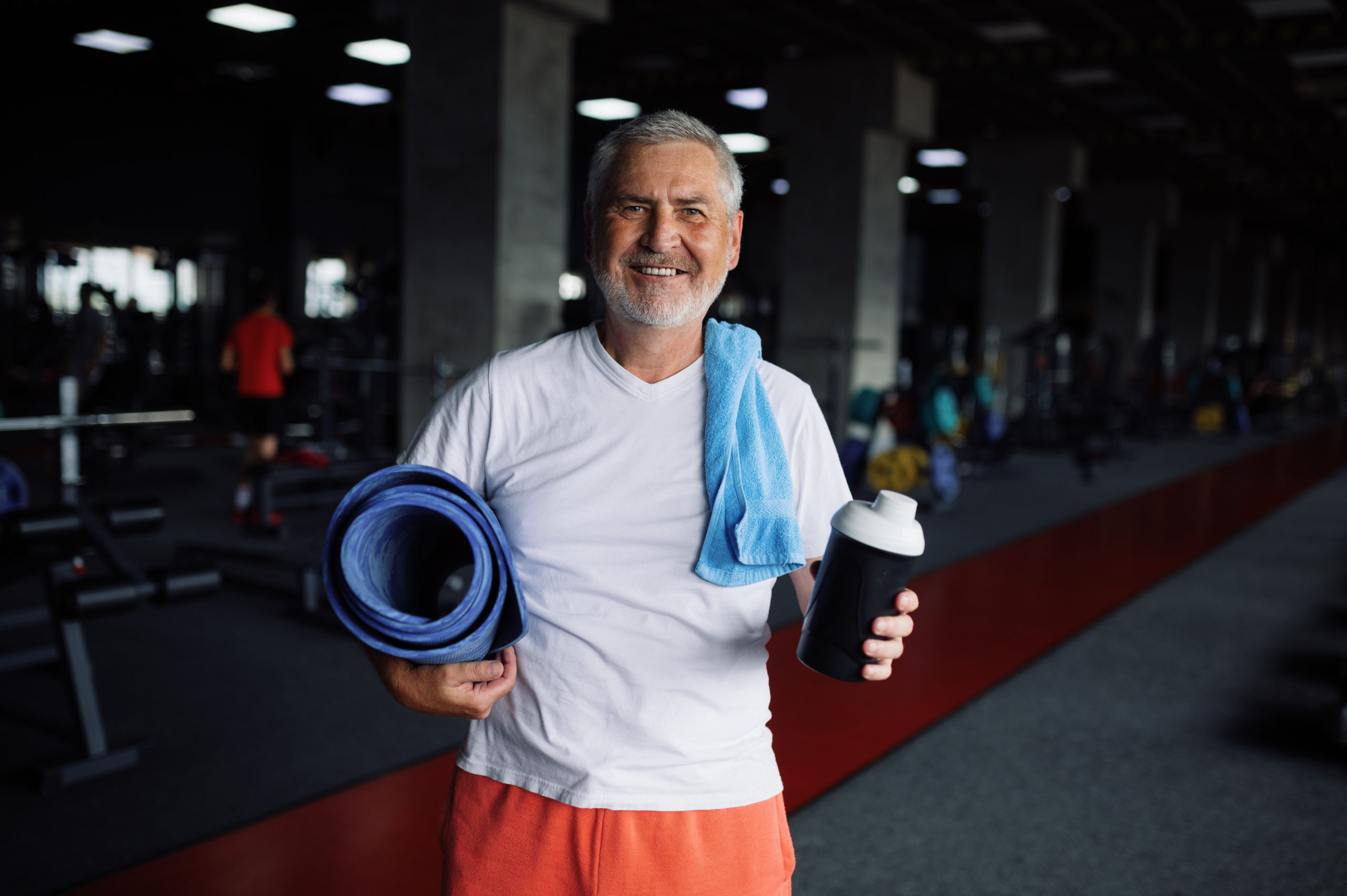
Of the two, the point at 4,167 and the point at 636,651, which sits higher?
the point at 4,167

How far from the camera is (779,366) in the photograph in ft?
8.74

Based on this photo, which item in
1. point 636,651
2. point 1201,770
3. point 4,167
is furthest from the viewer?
point 4,167

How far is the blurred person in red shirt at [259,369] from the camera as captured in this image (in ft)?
21.1

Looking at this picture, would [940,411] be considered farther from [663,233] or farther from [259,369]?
[663,233]

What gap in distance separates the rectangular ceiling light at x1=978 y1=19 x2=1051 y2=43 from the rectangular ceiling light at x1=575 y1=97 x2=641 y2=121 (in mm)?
4335

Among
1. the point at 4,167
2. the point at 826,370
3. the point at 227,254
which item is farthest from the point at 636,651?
the point at 227,254

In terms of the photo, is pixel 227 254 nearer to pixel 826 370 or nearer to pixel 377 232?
pixel 377 232

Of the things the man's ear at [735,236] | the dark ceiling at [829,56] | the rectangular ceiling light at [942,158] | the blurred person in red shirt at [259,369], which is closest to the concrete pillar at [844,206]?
the dark ceiling at [829,56]

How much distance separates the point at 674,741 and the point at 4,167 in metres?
13.1

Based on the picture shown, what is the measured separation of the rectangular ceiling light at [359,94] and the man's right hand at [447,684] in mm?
12370

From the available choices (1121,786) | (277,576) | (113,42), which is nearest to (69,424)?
(277,576)

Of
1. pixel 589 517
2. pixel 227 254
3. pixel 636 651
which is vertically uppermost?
pixel 227 254

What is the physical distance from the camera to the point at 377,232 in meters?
14.7

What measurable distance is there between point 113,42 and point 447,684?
38.5 ft
